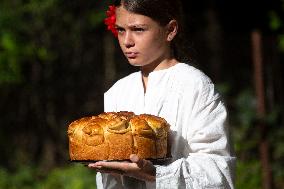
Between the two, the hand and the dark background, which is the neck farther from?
the dark background

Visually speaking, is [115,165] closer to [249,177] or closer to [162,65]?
[162,65]

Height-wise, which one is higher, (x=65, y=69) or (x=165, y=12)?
(x=165, y=12)

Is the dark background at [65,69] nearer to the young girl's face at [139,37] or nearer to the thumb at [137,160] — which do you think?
the young girl's face at [139,37]

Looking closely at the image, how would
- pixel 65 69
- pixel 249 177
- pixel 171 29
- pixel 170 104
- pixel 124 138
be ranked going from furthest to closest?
pixel 65 69 < pixel 249 177 < pixel 171 29 < pixel 170 104 < pixel 124 138

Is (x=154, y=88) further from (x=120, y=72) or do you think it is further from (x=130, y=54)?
(x=120, y=72)

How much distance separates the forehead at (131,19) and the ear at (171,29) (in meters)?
0.09

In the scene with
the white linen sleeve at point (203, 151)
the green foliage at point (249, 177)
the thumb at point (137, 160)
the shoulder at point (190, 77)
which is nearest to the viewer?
the thumb at point (137, 160)

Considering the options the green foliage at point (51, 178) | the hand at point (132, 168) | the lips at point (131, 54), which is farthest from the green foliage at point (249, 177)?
the hand at point (132, 168)

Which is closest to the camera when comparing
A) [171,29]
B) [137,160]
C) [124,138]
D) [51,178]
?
[137,160]

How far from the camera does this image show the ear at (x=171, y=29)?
11.6 ft

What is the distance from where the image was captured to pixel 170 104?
3.41 m

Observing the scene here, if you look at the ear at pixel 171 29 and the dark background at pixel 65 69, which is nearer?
the ear at pixel 171 29

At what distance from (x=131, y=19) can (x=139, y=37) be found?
0.08 metres

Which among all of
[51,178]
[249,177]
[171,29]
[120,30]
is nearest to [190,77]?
[171,29]
